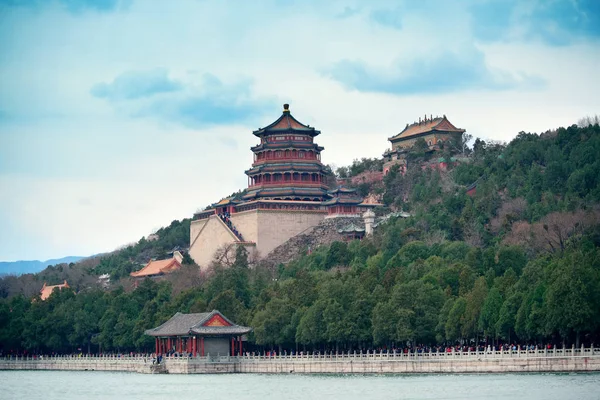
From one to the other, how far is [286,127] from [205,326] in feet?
142

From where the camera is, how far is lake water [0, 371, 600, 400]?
58.3 meters

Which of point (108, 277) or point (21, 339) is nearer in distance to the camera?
point (21, 339)

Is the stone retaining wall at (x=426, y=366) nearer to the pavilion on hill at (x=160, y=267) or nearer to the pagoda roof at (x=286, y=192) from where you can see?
the pagoda roof at (x=286, y=192)

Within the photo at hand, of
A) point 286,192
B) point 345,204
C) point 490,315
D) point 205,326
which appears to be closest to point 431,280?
point 490,315

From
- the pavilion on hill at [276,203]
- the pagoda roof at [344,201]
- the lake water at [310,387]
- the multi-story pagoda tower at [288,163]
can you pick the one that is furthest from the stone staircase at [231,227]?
the lake water at [310,387]

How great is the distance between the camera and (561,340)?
7056cm

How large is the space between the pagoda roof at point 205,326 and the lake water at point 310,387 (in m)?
3.90

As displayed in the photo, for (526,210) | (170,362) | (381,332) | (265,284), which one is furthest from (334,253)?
(381,332)

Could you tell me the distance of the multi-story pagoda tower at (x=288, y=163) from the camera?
12462cm

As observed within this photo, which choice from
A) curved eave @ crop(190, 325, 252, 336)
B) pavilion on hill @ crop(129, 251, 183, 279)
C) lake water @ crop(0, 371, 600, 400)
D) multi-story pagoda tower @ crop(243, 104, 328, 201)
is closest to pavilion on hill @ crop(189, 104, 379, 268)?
multi-story pagoda tower @ crop(243, 104, 328, 201)

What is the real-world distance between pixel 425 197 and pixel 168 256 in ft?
101

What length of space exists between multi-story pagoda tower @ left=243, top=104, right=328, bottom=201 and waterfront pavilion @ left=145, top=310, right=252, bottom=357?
34.9 metres

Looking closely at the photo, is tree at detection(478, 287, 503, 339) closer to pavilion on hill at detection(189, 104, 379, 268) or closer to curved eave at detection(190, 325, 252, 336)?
curved eave at detection(190, 325, 252, 336)

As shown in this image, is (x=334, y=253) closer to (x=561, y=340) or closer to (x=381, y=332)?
→ (x=381, y=332)
